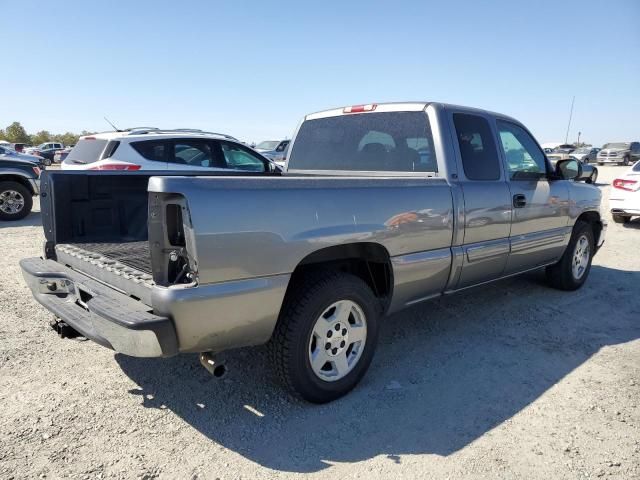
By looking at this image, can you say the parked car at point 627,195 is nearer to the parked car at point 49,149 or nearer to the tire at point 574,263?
the tire at point 574,263

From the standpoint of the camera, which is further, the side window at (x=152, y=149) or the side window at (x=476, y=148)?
the side window at (x=152, y=149)

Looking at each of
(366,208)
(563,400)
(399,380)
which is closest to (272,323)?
(366,208)

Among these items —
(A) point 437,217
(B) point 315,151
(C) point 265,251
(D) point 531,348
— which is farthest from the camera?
(B) point 315,151

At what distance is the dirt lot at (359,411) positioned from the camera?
95.3 inches

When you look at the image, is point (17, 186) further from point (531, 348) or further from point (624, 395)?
point (624, 395)

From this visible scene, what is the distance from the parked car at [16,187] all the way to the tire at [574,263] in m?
10.3

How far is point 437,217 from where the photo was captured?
3.39 meters

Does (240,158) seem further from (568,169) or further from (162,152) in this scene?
(568,169)

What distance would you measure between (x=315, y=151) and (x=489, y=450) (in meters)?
3.04

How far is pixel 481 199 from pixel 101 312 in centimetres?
288

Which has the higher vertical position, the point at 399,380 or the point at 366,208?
the point at 366,208

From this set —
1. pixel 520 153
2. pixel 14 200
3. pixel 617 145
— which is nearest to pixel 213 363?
pixel 520 153

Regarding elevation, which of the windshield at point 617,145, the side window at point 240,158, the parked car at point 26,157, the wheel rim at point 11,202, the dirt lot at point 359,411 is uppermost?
the windshield at point 617,145

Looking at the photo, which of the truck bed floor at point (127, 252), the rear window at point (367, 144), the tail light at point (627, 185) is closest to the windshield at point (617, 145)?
the tail light at point (627, 185)
